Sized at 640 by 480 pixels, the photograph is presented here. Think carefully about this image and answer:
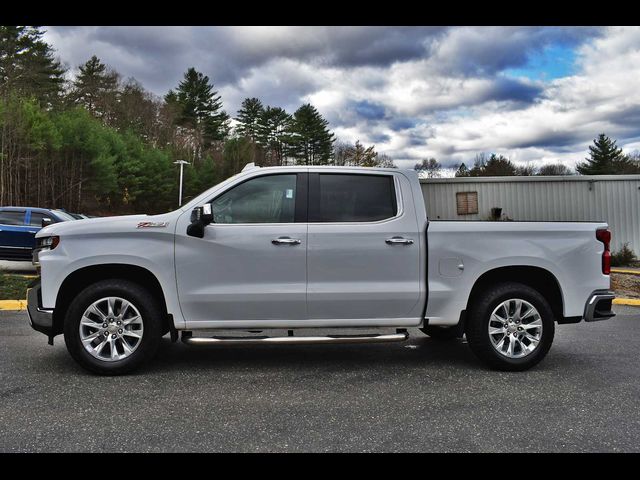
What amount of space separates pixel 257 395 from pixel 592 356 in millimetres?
3802

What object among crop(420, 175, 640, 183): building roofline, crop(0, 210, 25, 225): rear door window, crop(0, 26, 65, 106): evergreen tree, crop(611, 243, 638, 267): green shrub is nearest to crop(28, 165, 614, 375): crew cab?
crop(0, 210, 25, 225): rear door window

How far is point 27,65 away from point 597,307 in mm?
51651

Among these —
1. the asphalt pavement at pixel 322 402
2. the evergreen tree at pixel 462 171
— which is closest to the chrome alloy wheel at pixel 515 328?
the asphalt pavement at pixel 322 402

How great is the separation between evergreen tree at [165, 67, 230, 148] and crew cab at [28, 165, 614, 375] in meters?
64.0

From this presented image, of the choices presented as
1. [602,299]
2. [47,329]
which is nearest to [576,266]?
[602,299]

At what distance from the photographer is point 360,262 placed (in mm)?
5004

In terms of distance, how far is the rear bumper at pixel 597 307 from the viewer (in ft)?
17.0

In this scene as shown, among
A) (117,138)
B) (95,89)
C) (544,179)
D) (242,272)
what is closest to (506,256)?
(242,272)

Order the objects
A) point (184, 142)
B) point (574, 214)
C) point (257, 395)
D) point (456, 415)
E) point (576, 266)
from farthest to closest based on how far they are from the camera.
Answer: point (184, 142) → point (574, 214) → point (576, 266) → point (257, 395) → point (456, 415)

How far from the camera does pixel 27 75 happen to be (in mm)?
44375

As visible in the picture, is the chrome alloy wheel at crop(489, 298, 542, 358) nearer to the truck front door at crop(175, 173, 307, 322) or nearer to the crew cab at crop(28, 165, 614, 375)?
the crew cab at crop(28, 165, 614, 375)

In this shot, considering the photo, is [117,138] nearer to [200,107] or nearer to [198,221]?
[200,107]

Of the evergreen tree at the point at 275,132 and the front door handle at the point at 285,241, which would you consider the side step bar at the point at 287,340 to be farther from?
the evergreen tree at the point at 275,132
